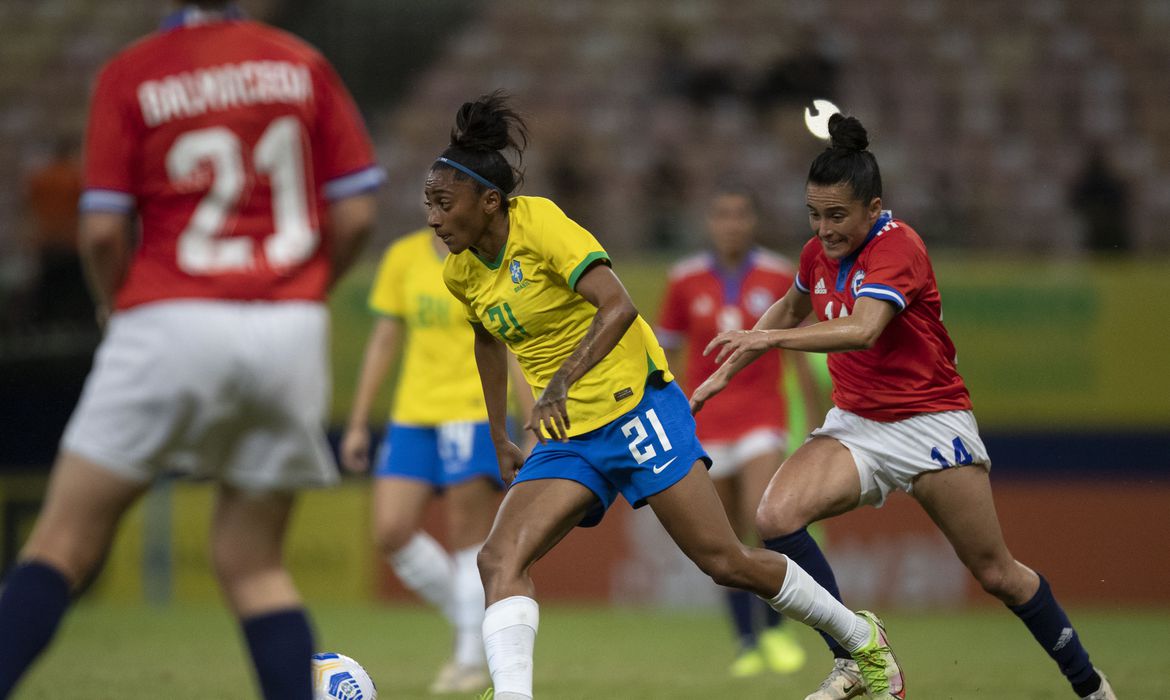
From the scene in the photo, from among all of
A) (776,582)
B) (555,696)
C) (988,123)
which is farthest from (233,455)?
(988,123)

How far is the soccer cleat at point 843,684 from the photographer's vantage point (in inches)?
244

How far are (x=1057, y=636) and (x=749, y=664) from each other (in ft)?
8.85

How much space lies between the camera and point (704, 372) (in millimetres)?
9406

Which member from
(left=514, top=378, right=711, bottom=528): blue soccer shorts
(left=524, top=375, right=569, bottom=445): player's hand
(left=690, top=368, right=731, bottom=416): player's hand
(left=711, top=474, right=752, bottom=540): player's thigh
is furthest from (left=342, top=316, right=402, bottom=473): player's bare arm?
(left=524, top=375, right=569, bottom=445): player's hand

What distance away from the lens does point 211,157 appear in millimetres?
4062

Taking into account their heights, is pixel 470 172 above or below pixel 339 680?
above

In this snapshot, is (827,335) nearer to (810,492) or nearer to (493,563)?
(810,492)

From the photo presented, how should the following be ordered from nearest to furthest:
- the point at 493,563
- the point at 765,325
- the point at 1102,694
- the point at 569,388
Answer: the point at 569,388, the point at 493,563, the point at 1102,694, the point at 765,325

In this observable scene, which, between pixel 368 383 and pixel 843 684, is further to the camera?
pixel 368 383

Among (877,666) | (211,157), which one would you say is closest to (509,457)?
(877,666)

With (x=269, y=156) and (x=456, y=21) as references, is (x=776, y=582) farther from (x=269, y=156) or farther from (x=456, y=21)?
(x=456, y=21)

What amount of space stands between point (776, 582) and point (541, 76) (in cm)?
1216

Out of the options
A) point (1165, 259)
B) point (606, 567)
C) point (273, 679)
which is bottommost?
point (606, 567)

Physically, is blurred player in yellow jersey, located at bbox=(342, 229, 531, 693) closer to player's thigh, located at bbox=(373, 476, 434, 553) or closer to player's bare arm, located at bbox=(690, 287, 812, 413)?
player's thigh, located at bbox=(373, 476, 434, 553)
